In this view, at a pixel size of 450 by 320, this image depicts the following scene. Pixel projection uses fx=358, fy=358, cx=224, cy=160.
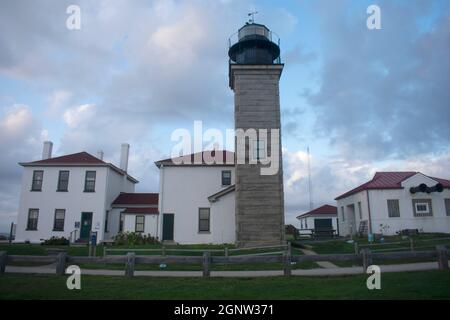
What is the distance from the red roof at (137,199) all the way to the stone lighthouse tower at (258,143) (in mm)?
10542

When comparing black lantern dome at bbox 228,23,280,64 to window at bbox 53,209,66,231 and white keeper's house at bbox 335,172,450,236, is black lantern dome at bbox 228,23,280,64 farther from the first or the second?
window at bbox 53,209,66,231

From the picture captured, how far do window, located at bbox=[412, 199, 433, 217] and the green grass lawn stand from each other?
1657cm

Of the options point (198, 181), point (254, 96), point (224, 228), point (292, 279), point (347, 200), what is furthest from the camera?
point (347, 200)

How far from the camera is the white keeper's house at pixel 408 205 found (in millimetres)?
25938

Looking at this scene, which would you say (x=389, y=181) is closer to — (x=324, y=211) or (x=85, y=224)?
(x=324, y=211)

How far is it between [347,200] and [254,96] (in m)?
14.6

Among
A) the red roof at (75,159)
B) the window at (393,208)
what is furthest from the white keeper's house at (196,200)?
the window at (393,208)

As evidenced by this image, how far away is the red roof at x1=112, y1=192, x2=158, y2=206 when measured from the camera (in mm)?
30689

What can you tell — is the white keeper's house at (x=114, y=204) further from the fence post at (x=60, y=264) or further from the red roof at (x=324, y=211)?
the red roof at (x=324, y=211)

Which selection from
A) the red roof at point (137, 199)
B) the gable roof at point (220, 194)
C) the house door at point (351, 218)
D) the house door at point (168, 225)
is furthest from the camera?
the red roof at point (137, 199)

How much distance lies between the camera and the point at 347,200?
32.4 meters

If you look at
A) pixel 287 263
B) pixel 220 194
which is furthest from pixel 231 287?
pixel 220 194
